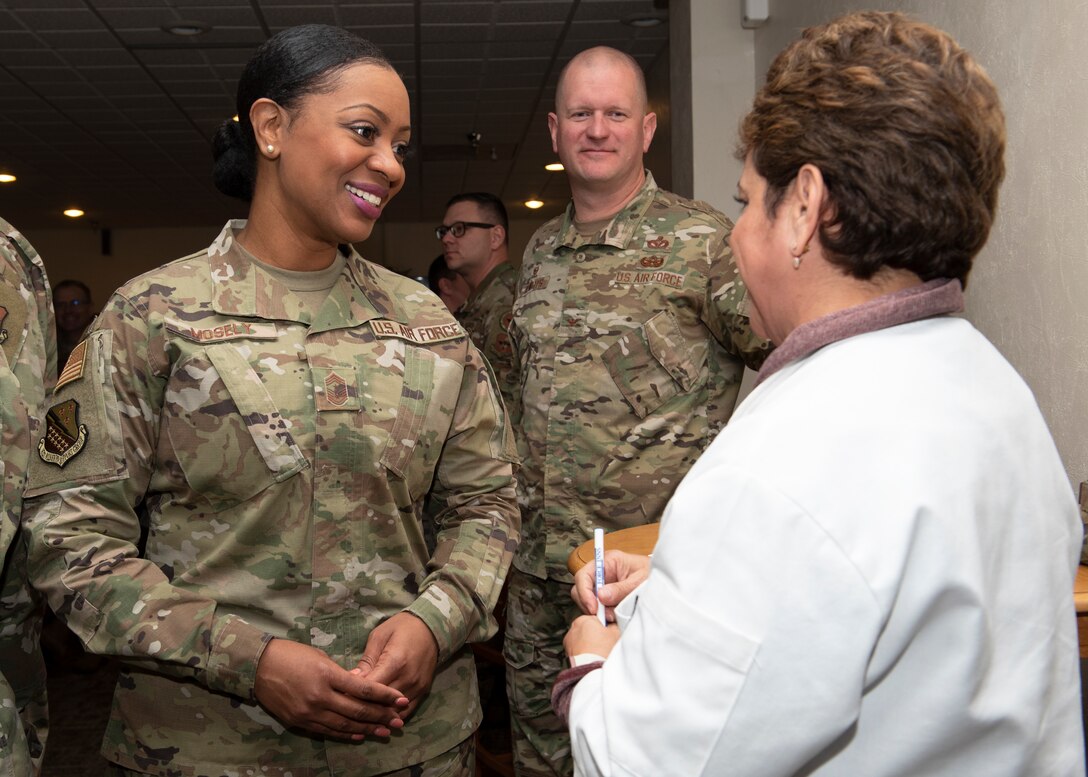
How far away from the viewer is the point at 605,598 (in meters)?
1.21

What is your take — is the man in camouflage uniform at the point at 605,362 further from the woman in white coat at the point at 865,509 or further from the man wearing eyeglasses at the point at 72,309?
the man wearing eyeglasses at the point at 72,309

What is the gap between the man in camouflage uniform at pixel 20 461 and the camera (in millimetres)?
1316

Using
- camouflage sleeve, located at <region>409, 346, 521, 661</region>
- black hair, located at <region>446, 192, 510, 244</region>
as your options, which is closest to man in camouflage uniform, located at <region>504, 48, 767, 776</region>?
camouflage sleeve, located at <region>409, 346, 521, 661</region>

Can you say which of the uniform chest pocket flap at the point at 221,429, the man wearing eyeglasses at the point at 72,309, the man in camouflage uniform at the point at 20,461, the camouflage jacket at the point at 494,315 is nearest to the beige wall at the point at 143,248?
the man wearing eyeglasses at the point at 72,309

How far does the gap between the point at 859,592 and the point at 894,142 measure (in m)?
0.37

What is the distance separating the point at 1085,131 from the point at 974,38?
609 mm

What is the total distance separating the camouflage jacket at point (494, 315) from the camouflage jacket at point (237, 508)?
2172 millimetres

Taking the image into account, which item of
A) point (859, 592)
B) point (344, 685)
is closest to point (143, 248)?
point (344, 685)

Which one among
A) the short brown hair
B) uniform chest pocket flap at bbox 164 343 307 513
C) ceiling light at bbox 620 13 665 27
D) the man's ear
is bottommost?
uniform chest pocket flap at bbox 164 343 307 513

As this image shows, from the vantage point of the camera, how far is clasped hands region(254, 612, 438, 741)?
4.40ft

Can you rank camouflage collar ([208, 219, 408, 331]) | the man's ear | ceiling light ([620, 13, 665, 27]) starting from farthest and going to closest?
ceiling light ([620, 13, 665, 27]) → the man's ear → camouflage collar ([208, 219, 408, 331])

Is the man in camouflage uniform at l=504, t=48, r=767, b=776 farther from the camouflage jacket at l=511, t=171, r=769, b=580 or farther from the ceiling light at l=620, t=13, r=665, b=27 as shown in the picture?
the ceiling light at l=620, t=13, r=665, b=27

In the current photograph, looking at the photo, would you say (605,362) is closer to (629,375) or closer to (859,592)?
(629,375)

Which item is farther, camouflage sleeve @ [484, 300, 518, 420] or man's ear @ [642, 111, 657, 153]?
camouflage sleeve @ [484, 300, 518, 420]
